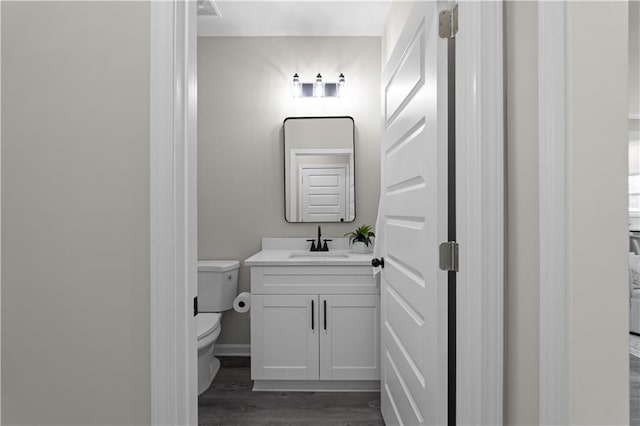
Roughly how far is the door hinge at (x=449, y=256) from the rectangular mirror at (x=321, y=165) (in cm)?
187

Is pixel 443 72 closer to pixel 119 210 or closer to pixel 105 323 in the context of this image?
pixel 119 210

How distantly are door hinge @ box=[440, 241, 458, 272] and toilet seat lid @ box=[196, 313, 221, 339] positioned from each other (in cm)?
162

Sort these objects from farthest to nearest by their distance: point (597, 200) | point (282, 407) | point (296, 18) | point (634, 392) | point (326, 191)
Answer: point (326, 191)
point (296, 18)
point (634, 392)
point (282, 407)
point (597, 200)

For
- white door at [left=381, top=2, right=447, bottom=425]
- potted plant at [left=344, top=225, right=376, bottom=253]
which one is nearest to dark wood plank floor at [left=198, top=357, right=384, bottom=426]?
white door at [left=381, top=2, right=447, bottom=425]

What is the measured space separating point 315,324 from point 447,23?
6.08 feet

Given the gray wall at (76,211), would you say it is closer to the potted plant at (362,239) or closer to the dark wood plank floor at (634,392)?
the potted plant at (362,239)

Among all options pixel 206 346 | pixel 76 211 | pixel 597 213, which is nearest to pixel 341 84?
pixel 206 346

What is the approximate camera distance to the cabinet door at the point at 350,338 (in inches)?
97.6

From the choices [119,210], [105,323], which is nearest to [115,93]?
[119,210]

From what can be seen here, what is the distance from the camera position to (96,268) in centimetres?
104

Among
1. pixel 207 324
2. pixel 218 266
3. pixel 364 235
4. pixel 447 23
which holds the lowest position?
pixel 207 324

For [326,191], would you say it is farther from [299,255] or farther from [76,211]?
[76,211]

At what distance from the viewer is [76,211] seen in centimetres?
104

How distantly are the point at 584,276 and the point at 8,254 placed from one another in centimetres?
138
